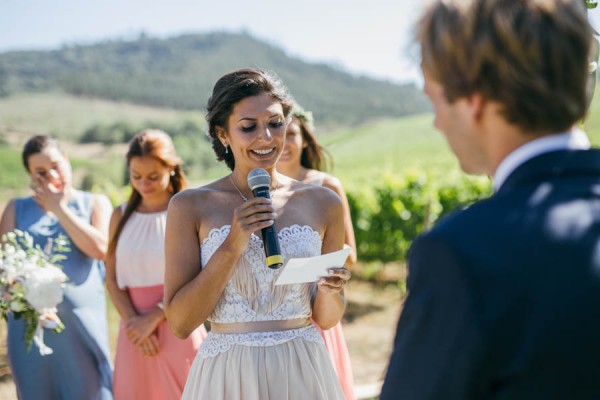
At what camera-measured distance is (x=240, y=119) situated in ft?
9.96

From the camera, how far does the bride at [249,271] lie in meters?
2.75

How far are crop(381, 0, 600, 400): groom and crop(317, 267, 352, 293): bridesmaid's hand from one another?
1322 millimetres

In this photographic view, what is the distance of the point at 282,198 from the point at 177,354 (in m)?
1.77

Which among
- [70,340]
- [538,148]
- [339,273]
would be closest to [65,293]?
[70,340]

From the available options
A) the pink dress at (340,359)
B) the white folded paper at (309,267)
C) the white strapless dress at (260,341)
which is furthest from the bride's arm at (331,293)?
the pink dress at (340,359)

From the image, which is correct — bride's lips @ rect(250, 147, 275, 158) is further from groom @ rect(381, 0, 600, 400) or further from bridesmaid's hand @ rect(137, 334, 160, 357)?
bridesmaid's hand @ rect(137, 334, 160, 357)

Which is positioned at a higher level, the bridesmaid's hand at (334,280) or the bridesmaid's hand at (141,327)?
the bridesmaid's hand at (334,280)

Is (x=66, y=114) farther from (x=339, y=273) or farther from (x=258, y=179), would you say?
(x=339, y=273)

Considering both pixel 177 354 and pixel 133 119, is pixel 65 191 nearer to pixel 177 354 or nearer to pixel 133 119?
pixel 177 354

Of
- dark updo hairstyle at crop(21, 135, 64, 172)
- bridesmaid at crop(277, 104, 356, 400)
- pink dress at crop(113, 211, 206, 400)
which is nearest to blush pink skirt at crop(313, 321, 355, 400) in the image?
bridesmaid at crop(277, 104, 356, 400)

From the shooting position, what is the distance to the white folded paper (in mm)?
2438

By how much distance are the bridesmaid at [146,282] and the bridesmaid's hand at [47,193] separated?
447 millimetres

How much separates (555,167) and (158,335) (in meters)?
3.59

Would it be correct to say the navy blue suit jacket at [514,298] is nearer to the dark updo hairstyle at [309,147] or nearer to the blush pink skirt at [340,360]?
the blush pink skirt at [340,360]
